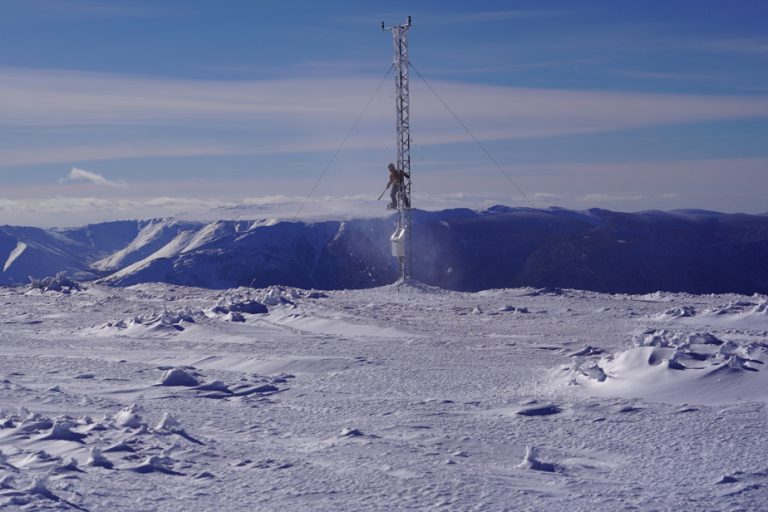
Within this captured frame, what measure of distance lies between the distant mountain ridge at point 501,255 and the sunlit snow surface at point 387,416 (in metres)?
76.2

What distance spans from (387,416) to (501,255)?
127 meters

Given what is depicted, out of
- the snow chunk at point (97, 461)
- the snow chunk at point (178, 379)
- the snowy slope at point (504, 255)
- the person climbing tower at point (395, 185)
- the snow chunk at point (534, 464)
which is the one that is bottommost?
the snowy slope at point (504, 255)

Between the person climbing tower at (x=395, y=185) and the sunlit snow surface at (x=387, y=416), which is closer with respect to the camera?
the sunlit snow surface at (x=387, y=416)

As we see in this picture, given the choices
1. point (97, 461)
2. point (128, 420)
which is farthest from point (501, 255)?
point (97, 461)

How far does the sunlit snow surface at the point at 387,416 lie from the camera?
8328 millimetres

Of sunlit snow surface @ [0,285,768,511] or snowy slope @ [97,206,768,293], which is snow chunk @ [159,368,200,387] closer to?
sunlit snow surface @ [0,285,768,511]

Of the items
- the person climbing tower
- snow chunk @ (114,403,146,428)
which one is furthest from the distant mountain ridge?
snow chunk @ (114,403,146,428)

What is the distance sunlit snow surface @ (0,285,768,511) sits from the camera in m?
8.33

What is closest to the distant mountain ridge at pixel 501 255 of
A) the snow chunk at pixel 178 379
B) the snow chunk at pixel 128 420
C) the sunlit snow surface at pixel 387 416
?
the sunlit snow surface at pixel 387 416

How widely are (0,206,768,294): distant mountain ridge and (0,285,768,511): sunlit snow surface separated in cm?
7621

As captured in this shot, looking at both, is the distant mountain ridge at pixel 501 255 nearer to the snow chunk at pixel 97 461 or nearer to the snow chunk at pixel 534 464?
the snow chunk at pixel 534 464

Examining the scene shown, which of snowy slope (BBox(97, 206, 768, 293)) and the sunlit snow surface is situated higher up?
the sunlit snow surface

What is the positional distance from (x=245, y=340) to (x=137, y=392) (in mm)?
6445

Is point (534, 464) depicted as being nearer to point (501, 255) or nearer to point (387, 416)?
point (387, 416)
